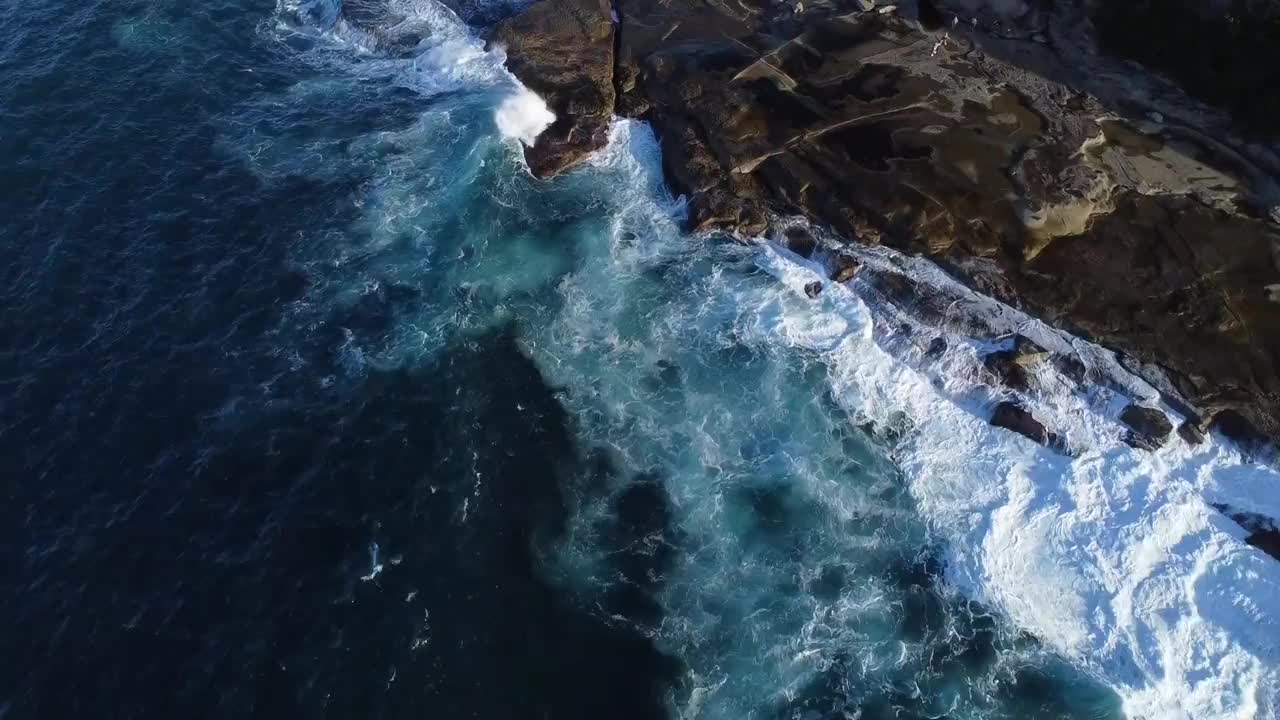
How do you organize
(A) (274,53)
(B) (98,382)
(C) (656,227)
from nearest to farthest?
(B) (98,382) → (C) (656,227) → (A) (274,53)

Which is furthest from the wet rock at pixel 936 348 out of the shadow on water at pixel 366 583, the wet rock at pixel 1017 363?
the shadow on water at pixel 366 583

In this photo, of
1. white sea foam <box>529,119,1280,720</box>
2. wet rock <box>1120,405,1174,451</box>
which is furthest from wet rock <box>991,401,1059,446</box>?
wet rock <box>1120,405,1174,451</box>

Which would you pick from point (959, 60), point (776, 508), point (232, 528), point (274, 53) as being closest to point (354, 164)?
point (274, 53)

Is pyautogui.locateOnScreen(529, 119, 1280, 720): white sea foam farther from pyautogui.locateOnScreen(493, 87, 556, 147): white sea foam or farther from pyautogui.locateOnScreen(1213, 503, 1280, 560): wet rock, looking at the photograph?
pyautogui.locateOnScreen(493, 87, 556, 147): white sea foam

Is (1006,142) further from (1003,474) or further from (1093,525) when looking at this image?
(1093,525)

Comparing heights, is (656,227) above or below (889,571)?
above

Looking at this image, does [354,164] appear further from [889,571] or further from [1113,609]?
[1113,609]
